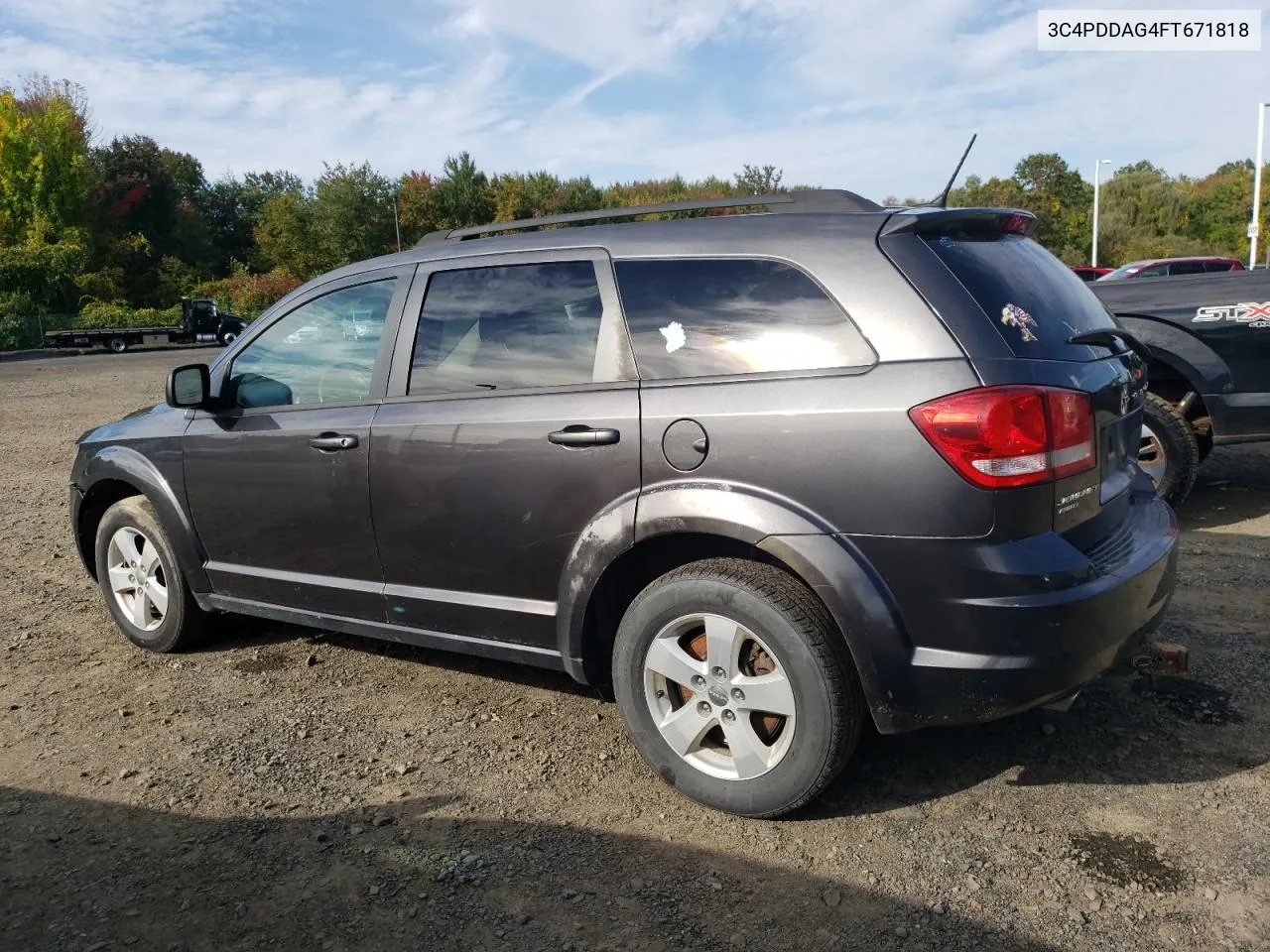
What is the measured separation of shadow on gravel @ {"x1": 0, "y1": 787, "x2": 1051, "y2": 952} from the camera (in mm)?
2543

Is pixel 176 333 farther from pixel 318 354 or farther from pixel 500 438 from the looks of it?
pixel 500 438

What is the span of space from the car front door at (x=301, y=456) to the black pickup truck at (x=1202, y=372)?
4.53m

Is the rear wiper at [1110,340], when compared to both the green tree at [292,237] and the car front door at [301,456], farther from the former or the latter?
the green tree at [292,237]

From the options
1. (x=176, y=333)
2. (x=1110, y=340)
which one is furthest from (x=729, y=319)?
(x=176, y=333)

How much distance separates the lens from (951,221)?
3.07 m

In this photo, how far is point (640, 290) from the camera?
3.30 meters

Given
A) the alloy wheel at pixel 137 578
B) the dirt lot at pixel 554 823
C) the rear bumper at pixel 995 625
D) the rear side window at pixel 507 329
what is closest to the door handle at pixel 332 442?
the rear side window at pixel 507 329

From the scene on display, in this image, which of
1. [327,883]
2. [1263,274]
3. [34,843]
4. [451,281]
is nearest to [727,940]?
[327,883]

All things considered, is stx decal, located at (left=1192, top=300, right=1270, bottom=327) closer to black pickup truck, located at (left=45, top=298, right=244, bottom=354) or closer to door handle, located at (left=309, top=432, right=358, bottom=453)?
door handle, located at (left=309, top=432, right=358, bottom=453)

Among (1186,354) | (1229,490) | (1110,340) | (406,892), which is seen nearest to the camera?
(406,892)

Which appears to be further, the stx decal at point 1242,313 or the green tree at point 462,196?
the green tree at point 462,196

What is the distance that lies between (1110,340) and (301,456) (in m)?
3.04

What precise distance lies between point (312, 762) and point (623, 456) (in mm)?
1622

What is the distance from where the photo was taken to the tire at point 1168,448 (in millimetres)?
6078
